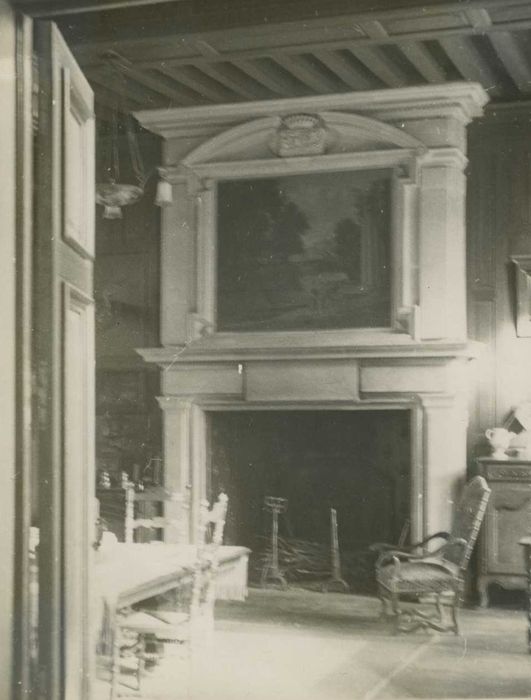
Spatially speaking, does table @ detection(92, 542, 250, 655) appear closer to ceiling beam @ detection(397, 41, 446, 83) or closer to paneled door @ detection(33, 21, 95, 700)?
paneled door @ detection(33, 21, 95, 700)

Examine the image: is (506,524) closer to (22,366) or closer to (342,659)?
(342,659)

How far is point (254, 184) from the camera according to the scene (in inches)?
280

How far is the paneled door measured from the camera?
2.79 m

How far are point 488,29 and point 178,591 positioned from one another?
10.4ft

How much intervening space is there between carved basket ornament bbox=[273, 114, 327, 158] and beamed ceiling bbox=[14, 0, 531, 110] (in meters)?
0.19

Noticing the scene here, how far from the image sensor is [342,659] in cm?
512

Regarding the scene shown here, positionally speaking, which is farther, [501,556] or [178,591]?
[501,556]

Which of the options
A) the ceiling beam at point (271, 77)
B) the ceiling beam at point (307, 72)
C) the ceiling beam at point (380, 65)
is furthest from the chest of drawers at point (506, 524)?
the ceiling beam at point (271, 77)

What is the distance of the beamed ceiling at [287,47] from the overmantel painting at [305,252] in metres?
0.67

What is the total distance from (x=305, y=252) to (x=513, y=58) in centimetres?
195

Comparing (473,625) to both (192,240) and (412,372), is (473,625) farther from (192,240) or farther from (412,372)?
(192,240)

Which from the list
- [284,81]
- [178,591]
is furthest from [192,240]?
[178,591]

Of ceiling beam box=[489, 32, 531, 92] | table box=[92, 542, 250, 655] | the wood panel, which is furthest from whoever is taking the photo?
the wood panel

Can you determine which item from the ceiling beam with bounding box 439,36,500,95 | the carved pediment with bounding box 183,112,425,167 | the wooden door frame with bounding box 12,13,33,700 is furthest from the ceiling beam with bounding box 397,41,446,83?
the wooden door frame with bounding box 12,13,33,700
